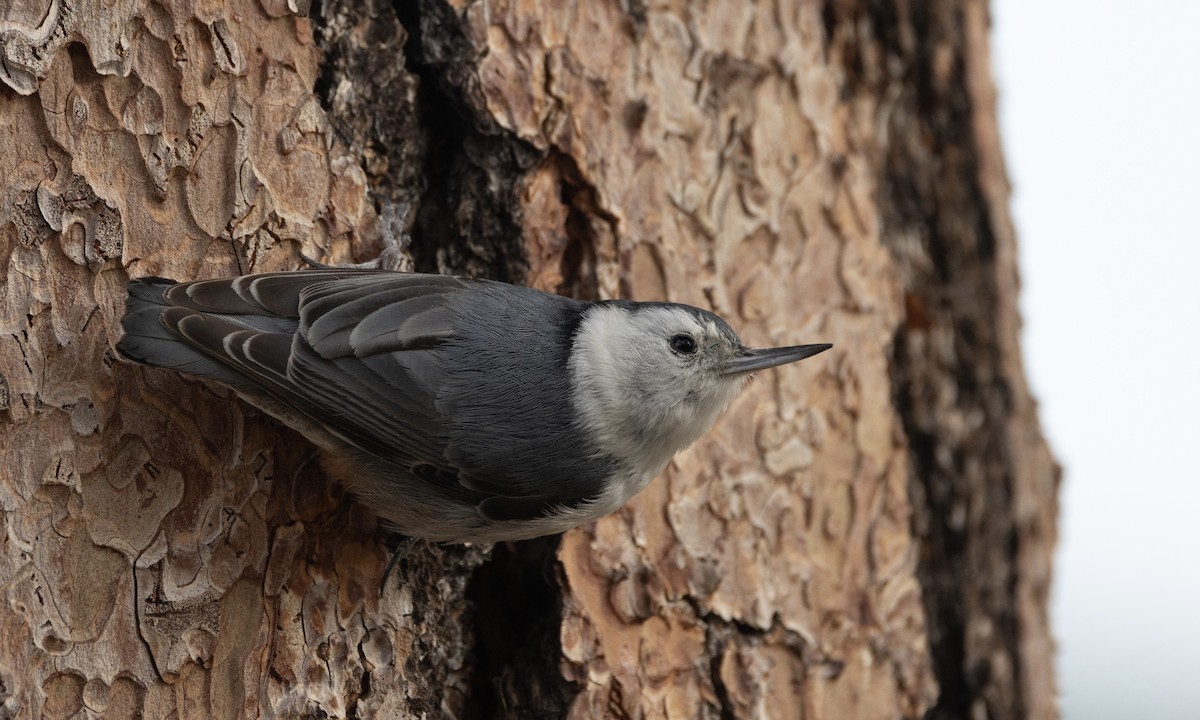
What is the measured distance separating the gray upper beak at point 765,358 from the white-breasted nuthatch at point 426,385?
33mm

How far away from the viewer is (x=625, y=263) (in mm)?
2074

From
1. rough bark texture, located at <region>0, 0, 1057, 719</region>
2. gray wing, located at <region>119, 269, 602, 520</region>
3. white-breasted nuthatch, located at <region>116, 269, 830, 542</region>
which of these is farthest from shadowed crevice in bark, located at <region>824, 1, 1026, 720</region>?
gray wing, located at <region>119, 269, 602, 520</region>

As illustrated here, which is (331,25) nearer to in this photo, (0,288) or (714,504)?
(0,288)

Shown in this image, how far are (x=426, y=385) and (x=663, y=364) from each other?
1.35 ft

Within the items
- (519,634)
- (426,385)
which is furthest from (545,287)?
(519,634)

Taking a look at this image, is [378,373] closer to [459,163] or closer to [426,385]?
[426,385]

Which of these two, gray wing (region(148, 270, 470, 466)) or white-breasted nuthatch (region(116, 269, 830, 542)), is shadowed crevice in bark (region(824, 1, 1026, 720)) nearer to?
white-breasted nuthatch (region(116, 269, 830, 542))

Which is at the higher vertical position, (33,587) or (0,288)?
(0,288)

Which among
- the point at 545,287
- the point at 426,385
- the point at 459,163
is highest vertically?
the point at 459,163

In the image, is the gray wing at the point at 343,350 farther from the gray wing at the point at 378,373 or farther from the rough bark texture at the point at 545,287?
the rough bark texture at the point at 545,287

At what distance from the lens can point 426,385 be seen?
Answer: 1711 mm

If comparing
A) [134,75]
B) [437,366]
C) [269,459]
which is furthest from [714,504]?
[134,75]

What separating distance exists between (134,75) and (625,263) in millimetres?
862

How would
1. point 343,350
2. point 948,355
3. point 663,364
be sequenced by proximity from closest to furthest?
point 343,350 → point 663,364 → point 948,355
